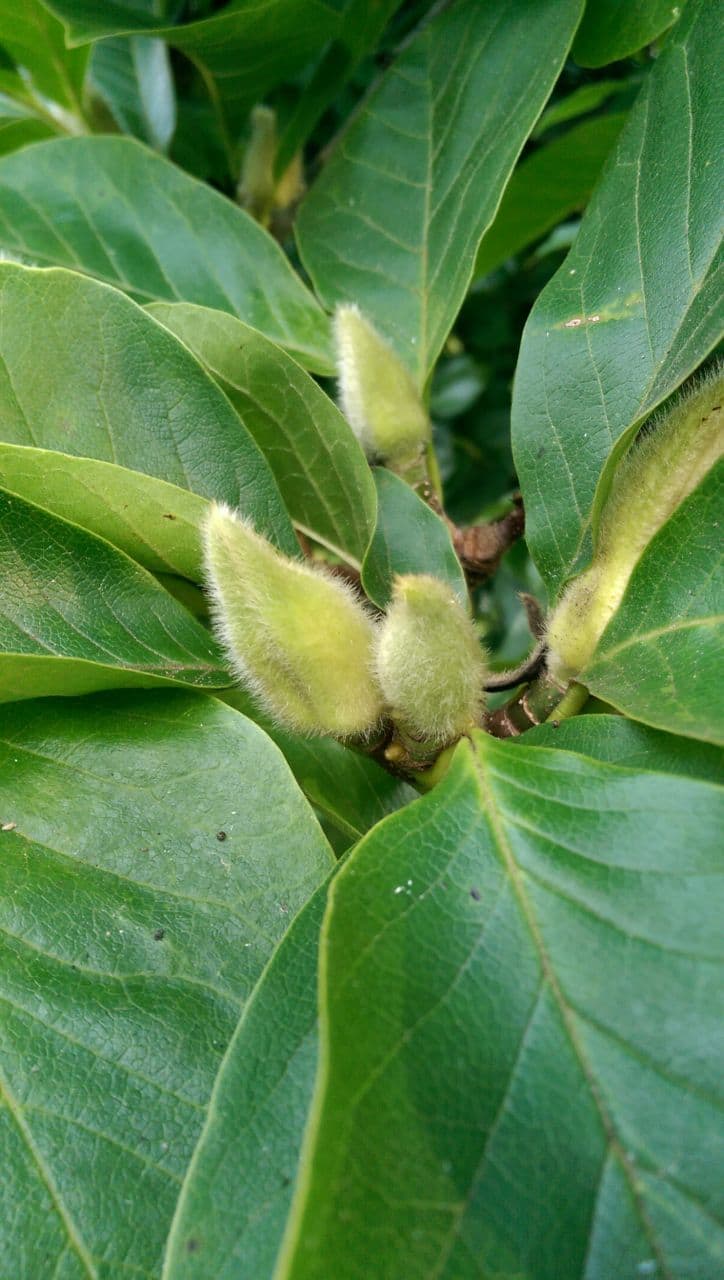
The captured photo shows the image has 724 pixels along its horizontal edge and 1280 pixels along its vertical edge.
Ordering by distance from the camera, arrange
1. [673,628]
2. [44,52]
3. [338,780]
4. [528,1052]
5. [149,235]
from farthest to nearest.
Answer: [44,52], [149,235], [338,780], [673,628], [528,1052]

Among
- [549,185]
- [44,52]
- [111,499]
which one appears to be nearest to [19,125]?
[44,52]

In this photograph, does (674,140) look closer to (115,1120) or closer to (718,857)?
(718,857)

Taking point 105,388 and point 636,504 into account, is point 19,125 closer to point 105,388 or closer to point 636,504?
point 105,388

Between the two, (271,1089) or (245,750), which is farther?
(245,750)

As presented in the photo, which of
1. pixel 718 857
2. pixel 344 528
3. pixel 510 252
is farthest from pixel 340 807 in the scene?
pixel 510 252

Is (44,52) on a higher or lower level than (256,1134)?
higher

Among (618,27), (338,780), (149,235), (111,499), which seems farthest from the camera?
(149,235)

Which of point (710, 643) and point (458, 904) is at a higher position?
point (710, 643)
